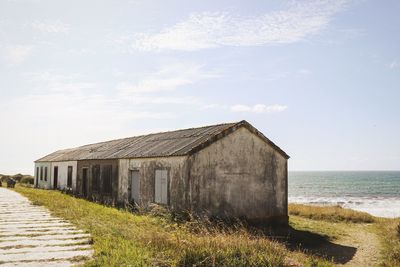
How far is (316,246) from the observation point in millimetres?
12305

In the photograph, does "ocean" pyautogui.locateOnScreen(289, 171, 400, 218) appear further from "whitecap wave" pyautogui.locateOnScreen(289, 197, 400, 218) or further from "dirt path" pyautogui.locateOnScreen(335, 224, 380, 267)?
"dirt path" pyautogui.locateOnScreen(335, 224, 380, 267)

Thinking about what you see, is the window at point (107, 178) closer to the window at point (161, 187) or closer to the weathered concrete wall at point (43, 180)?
the window at point (161, 187)

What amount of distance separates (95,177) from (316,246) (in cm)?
1367

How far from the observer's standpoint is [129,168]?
17609mm

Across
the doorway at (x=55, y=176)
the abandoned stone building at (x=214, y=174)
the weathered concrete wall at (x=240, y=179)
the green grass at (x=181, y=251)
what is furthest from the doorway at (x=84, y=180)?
the green grass at (x=181, y=251)

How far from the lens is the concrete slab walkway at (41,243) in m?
6.21

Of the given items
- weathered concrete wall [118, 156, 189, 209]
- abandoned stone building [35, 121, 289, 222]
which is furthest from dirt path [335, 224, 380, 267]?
weathered concrete wall [118, 156, 189, 209]

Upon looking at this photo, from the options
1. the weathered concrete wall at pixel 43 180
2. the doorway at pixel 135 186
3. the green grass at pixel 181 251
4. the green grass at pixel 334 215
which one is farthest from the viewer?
the weathered concrete wall at pixel 43 180

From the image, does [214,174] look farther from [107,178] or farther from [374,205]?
[374,205]

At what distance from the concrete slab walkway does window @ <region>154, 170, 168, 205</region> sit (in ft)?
14.7

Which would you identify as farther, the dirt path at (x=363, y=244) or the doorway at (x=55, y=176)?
the doorway at (x=55, y=176)

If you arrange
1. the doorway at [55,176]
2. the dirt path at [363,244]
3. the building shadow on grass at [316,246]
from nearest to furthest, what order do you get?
the dirt path at [363,244] → the building shadow on grass at [316,246] → the doorway at [55,176]

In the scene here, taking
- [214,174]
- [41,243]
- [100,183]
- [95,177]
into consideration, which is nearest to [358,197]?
[95,177]

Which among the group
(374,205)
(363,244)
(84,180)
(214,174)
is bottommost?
(374,205)
